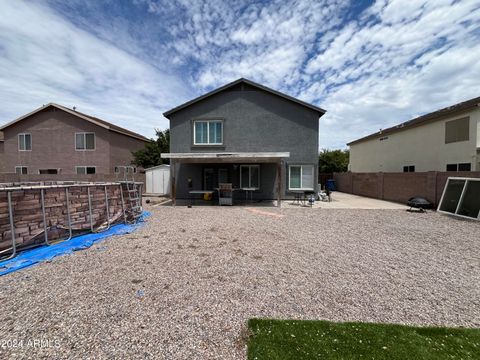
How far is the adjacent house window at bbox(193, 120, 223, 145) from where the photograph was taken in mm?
14781

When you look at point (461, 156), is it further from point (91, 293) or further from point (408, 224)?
point (91, 293)

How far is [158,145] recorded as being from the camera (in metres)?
23.8

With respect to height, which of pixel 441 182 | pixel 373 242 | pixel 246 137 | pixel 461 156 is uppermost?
pixel 246 137

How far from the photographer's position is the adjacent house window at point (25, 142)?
20.9m

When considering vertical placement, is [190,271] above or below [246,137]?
below

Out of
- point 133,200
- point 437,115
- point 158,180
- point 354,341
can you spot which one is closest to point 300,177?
point 133,200

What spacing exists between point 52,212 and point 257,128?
1181 centimetres

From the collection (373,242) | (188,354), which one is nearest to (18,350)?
(188,354)

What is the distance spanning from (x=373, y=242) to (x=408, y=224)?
11.1ft

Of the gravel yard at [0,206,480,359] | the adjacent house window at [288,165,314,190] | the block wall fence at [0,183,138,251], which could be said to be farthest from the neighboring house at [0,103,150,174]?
the gravel yard at [0,206,480,359]

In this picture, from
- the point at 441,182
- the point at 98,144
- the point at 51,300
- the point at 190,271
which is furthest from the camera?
the point at 98,144

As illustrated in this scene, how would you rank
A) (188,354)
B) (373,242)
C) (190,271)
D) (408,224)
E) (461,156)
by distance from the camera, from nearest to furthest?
1. (188,354)
2. (190,271)
3. (373,242)
4. (408,224)
5. (461,156)

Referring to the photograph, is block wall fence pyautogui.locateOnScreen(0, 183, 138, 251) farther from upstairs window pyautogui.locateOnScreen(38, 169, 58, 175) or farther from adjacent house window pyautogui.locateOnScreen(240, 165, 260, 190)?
upstairs window pyautogui.locateOnScreen(38, 169, 58, 175)

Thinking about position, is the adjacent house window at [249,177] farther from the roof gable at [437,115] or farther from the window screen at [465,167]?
the roof gable at [437,115]
